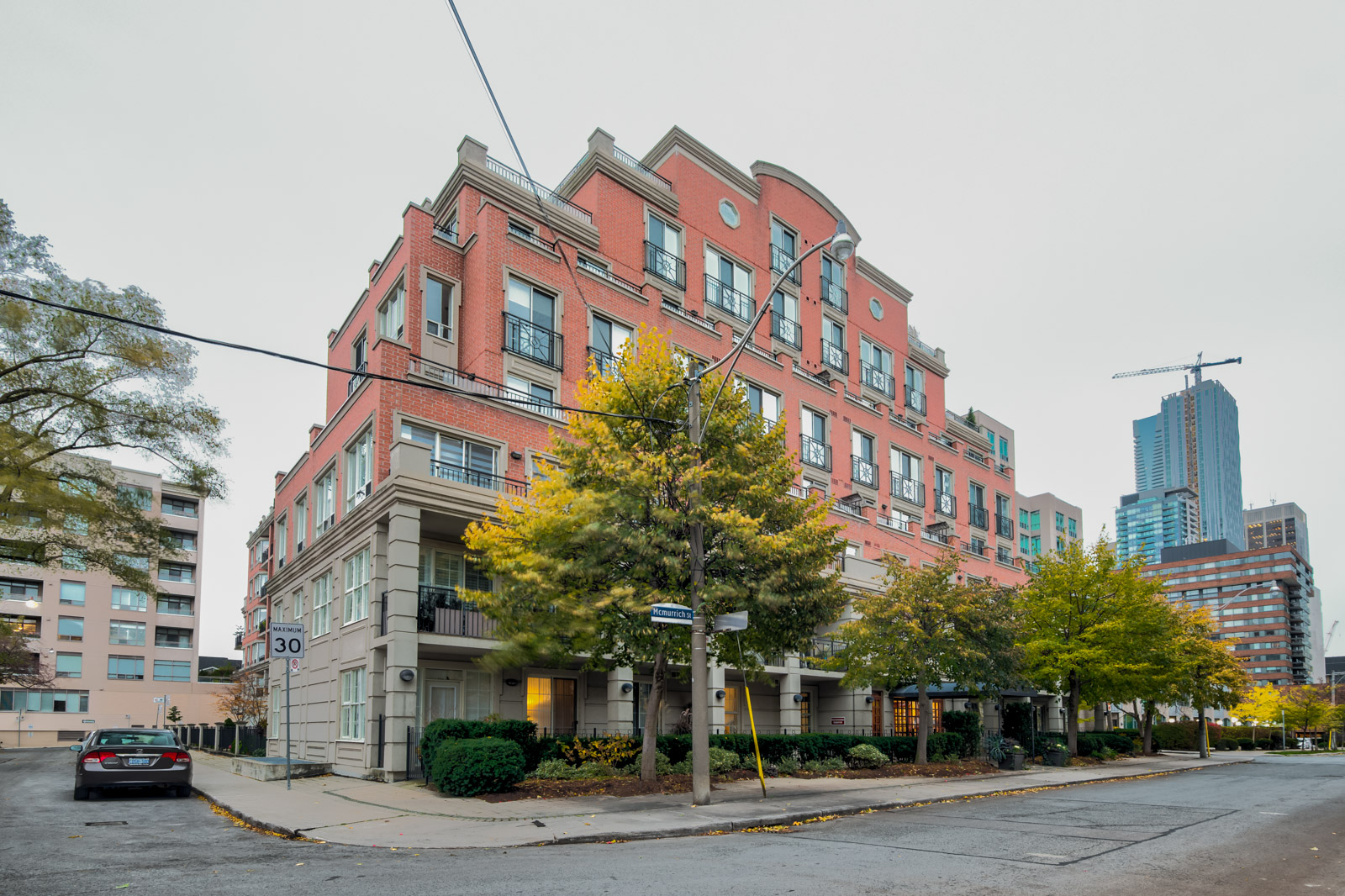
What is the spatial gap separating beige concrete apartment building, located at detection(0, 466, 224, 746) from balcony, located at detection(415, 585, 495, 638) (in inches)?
1931

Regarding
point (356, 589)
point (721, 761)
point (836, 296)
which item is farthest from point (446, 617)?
point (836, 296)

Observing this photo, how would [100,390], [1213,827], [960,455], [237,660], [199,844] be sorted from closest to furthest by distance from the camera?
[199,844] < [1213,827] < [100,390] < [960,455] < [237,660]

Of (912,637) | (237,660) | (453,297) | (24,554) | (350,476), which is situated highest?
(453,297)

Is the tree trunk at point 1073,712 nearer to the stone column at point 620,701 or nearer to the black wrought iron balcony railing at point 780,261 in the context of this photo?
the black wrought iron balcony railing at point 780,261

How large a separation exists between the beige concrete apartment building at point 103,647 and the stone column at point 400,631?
164 feet

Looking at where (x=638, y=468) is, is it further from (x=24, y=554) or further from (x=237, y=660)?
(x=237, y=660)

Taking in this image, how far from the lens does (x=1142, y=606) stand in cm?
3416

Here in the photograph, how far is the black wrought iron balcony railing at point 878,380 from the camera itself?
1633 inches

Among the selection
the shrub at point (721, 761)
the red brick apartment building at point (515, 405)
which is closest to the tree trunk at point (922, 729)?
the red brick apartment building at point (515, 405)

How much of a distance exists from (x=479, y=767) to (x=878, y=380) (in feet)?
98.3

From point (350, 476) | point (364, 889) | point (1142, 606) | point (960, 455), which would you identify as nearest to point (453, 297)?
point (350, 476)

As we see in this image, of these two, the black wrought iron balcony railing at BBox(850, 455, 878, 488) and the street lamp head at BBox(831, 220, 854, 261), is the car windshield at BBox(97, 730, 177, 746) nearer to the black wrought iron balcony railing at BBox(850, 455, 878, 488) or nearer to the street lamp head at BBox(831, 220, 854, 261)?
the street lamp head at BBox(831, 220, 854, 261)

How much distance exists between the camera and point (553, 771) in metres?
18.9

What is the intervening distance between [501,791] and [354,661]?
822 centimetres
